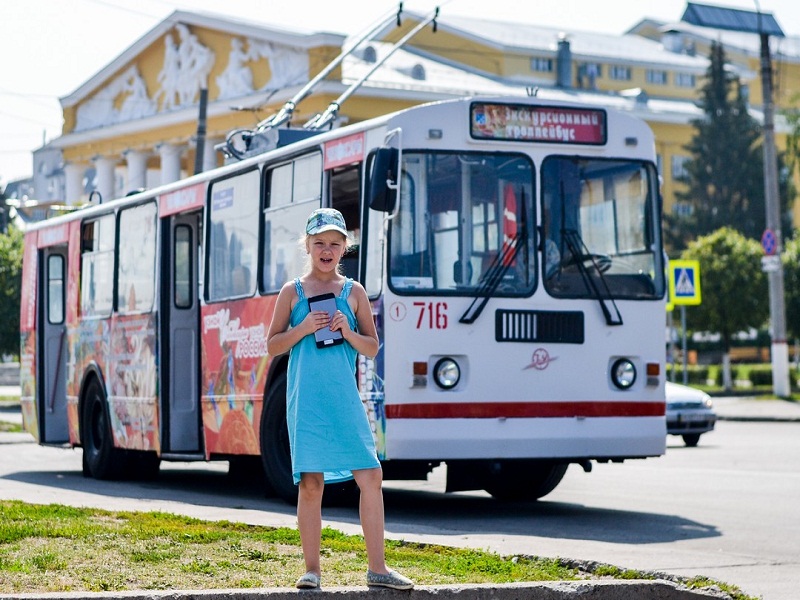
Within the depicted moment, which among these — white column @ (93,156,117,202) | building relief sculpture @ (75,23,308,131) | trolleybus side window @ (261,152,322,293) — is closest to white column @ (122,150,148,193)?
white column @ (93,156,117,202)

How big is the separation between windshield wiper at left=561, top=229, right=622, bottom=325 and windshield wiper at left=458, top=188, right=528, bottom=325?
1.15 feet

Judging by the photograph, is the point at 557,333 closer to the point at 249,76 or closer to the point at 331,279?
the point at 331,279

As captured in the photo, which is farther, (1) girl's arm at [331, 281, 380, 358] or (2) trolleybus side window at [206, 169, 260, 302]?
(2) trolleybus side window at [206, 169, 260, 302]

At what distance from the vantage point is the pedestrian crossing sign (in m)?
32.2

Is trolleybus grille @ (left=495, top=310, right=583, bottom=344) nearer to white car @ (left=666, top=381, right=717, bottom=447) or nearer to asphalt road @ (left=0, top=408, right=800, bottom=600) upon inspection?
asphalt road @ (left=0, top=408, right=800, bottom=600)

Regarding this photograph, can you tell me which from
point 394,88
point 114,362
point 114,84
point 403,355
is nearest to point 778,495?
point 403,355

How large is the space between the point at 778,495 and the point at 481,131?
409 cm

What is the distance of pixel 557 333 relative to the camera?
12375 millimetres

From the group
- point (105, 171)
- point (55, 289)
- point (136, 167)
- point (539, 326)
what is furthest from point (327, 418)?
point (105, 171)

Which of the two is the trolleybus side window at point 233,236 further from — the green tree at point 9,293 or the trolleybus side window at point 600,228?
the green tree at point 9,293

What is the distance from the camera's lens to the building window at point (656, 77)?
9188cm

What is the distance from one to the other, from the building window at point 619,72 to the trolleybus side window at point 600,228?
7772 cm

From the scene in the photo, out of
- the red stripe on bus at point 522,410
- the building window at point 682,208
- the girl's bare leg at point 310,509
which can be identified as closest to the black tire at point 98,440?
the red stripe on bus at point 522,410

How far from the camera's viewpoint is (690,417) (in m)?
23.0
